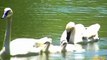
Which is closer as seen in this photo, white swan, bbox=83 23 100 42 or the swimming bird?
the swimming bird

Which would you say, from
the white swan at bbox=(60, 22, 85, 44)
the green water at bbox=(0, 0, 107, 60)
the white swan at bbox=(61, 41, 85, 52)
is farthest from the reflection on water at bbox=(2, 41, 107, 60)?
the white swan at bbox=(60, 22, 85, 44)

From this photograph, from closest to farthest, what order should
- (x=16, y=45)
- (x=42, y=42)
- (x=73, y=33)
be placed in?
(x=16, y=45) → (x=42, y=42) → (x=73, y=33)

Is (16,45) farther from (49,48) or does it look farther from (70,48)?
(70,48)

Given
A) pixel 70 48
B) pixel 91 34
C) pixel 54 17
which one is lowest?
pixel 70 48

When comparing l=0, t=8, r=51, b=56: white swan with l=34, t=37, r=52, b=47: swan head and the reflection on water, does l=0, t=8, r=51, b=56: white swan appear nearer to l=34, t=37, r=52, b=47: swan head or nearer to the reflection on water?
l=34, t=37, r=52, b=47: swan head

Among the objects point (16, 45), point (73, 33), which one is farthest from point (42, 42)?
point (73, 33)

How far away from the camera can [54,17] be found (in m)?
23.6

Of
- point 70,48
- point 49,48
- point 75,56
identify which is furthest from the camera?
point 70,48

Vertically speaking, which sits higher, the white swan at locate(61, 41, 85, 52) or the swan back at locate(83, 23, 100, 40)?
the swan back at locate(83, 23, 100, 40)

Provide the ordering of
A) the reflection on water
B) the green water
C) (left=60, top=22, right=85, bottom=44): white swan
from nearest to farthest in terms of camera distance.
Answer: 1. the reflection on water
2. (left=60, top=22, right=85, bottom=44): white swan
3. the green water

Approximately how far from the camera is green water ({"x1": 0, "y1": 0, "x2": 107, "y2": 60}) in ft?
61.9

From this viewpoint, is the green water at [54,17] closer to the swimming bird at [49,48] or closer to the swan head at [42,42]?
the swimming bird at [49,48]

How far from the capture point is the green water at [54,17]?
18.9m

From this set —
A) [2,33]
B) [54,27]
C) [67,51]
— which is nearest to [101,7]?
[54,27]
